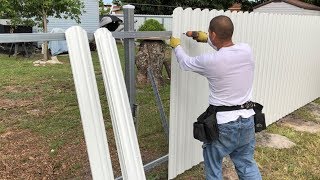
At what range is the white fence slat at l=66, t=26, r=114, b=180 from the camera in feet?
8.84

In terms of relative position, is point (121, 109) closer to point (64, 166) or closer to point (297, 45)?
point (64, 166)

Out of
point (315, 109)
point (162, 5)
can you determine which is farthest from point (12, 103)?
point (162, 5)

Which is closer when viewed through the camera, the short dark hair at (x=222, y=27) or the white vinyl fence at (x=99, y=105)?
the white vinyl fence at (x=99, y=105)

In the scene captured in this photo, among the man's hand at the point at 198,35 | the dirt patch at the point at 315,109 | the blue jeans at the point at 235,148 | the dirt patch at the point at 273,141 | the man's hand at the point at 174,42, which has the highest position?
the man's hand at the point at 198,35

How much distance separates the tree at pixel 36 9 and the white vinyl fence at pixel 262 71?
1015 centimetres

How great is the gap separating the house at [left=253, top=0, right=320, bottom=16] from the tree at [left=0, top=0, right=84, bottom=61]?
1709 cm

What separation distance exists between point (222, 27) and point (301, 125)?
14.3 ft

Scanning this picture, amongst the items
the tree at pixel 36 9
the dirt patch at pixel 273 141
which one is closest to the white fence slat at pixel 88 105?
the dirt patch at pixel 273 141

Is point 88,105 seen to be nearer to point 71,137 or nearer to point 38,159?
point 38,159

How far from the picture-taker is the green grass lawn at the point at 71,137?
471cm

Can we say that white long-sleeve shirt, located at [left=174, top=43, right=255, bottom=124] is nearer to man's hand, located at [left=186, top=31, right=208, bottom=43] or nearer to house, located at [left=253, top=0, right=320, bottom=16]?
man's hand, located at [left=186, top=31, right=208, bottom=43]

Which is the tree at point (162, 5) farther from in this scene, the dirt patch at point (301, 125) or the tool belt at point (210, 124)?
the tool belt at point (210, 124)

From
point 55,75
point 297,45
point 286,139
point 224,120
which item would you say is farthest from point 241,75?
point 55,75

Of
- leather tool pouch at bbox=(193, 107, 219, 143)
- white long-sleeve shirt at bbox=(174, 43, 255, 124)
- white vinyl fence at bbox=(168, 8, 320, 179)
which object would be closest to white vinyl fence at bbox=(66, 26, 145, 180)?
leather tool pouch at bbox=(193, 107, 219, 143)
